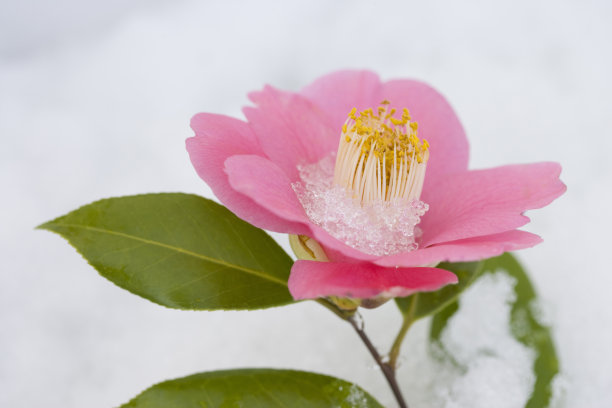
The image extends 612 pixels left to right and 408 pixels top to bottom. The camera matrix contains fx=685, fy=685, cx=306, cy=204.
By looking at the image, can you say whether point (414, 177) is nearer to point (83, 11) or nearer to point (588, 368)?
point (588, 368)

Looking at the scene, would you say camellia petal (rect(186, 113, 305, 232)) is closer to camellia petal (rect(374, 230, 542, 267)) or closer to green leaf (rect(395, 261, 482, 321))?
camellia petal (rect(374, 230, 542, 267))

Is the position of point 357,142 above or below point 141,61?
below

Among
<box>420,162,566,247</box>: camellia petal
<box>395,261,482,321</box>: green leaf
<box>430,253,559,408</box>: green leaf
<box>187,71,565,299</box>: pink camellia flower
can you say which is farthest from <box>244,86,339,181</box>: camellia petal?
<box>430,253,559,408</box>: green leaf

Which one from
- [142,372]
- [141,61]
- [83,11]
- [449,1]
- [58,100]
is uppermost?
[449,1]

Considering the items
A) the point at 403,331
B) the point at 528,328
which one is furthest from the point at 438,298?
the point at 528,328

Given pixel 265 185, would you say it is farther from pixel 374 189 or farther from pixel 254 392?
pixel 254 392

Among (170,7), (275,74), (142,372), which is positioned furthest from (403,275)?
(170,7)

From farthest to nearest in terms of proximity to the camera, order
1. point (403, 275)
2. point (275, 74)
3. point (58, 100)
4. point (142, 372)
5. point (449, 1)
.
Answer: point (449, 1), point (275, 74), point (58, 100), point (142, 372), point (403, 275)

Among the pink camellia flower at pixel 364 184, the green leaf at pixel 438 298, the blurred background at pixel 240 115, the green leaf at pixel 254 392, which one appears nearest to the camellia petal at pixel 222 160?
the pink camellia flower at pixel 364 184
